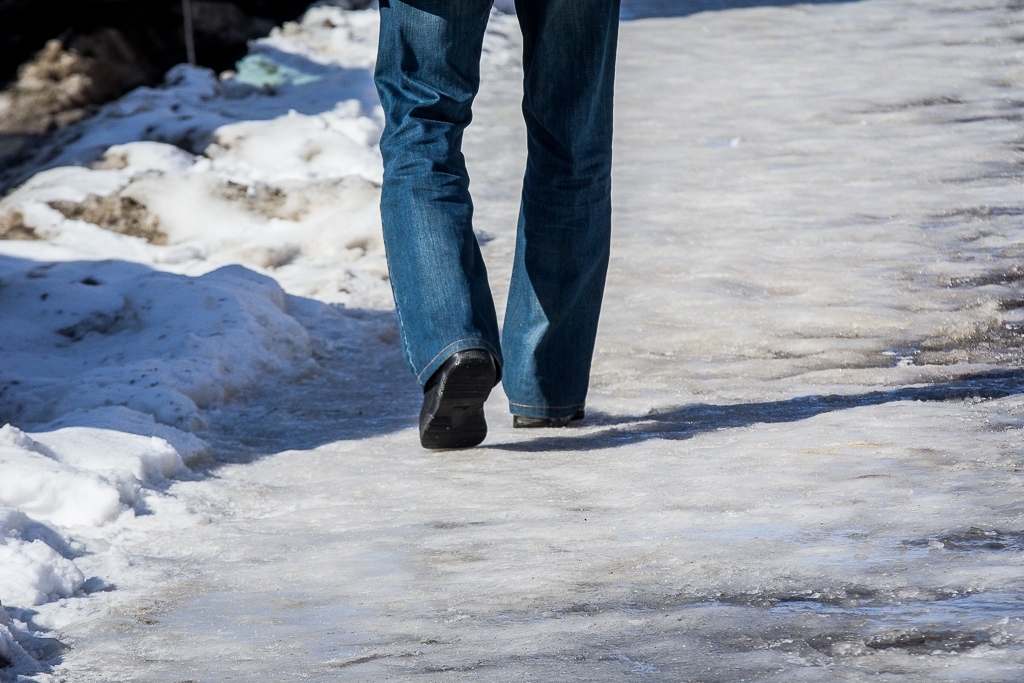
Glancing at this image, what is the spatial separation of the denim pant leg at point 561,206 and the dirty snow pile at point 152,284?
713 mm

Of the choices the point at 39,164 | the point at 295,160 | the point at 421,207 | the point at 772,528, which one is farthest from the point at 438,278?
the point at 39,164

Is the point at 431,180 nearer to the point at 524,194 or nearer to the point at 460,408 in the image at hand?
the point at 524,194

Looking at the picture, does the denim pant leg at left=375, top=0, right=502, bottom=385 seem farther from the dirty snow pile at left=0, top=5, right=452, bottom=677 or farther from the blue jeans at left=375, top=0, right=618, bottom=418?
the dirty snow pile at left=0, top=5, right=452, bottom=677

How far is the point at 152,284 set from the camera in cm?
347

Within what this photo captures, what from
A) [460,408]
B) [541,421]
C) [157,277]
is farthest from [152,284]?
[460,408]

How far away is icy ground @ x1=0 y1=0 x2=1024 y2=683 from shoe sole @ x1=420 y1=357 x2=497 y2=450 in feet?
0.19

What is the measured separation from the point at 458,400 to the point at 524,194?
1.61 ft

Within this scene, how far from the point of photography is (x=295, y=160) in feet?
16.6

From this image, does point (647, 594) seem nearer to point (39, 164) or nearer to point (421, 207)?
point (421, 207)

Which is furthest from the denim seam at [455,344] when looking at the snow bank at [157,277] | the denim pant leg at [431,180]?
the snow bank at [157,277]

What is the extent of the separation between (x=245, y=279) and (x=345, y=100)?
8.50ft

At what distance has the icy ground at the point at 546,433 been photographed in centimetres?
149

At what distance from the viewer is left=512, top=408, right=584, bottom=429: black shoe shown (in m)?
2.55

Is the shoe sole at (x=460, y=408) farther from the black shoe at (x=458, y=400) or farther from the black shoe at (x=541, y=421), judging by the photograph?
the black shoe at (x=541, y=421)
